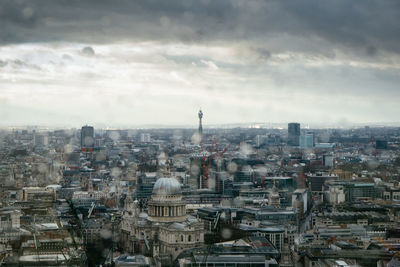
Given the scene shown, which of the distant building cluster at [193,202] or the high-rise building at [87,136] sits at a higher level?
the high-rise building at [87,136]

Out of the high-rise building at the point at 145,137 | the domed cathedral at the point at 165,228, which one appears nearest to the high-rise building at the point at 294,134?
the high-rise building at the point at 145,137

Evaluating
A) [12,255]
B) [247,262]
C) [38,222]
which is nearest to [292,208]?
[38,222]

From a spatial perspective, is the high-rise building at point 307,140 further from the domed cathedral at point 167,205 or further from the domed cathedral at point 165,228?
the domed cathedral at point 167,205

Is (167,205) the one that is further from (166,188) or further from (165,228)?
(165,228)

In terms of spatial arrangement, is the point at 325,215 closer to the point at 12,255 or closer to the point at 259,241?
the point at 259,241

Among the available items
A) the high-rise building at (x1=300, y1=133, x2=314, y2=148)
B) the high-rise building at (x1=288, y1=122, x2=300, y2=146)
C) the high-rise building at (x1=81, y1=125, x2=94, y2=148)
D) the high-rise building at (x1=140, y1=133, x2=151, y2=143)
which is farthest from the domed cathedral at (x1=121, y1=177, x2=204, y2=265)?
the high-rise building at (x1=288, y1=122, x2=300, y2=146)

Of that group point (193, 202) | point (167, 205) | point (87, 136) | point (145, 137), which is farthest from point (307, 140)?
point (167, 205)
